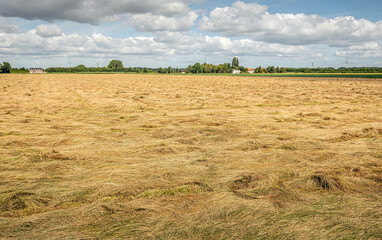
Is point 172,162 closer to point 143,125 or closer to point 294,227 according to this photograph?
point 294,227

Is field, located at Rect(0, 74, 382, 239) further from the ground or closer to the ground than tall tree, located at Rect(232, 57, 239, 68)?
closer to the ground

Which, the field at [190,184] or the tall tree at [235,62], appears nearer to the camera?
the field at [190,184]

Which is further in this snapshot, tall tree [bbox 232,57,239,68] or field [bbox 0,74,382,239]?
tall tree [bbox 232,57,239,68]

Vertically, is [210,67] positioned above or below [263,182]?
above

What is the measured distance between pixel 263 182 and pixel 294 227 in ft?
3.91

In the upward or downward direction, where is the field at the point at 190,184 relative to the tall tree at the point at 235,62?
downward

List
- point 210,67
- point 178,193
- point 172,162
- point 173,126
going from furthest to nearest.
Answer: point 210,67 → point 173,126 → point 172,162 → point 178,193

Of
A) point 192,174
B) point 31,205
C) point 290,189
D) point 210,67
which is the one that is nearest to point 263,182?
point 290,189

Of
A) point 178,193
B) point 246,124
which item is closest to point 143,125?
point 246,124

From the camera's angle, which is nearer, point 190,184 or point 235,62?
point 190,184

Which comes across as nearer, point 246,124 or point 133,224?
point 133,224

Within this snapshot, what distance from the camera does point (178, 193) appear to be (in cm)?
385

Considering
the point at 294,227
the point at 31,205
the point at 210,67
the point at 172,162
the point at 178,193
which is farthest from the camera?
the point at 210,67

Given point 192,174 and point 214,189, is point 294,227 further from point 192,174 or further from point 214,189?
point 192,174
